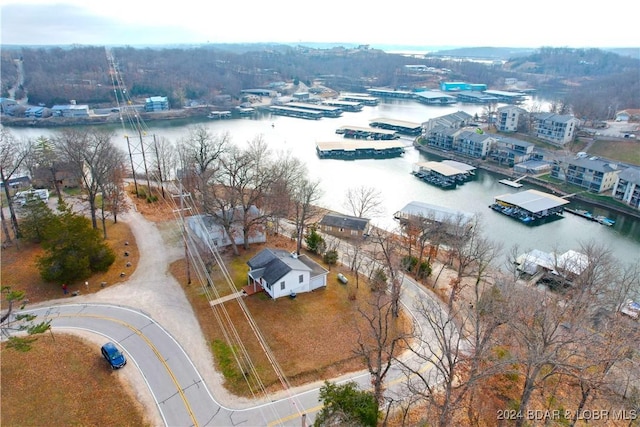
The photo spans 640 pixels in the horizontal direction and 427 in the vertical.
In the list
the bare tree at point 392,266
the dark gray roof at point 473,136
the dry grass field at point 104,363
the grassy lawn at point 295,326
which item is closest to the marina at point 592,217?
the dark gray roof at point 473,136

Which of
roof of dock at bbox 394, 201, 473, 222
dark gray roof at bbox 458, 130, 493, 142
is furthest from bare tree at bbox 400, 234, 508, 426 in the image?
dark gray roof at bbox 458, 130, 493, 142

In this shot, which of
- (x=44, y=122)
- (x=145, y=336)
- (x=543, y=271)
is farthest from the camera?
(x=44, y=122)

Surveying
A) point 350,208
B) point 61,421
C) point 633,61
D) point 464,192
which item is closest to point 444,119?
point 464,192

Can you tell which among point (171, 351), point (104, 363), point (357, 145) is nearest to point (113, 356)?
point (104, 363)

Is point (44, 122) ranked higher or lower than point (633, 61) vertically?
lower

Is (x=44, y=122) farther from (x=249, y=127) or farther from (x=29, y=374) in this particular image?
(x=29, y=374)

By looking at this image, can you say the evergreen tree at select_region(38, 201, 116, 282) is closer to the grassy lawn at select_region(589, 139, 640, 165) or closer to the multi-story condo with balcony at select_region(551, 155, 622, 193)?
the multi-story condo with balcony at select_region(551, 155, 622, 193)
